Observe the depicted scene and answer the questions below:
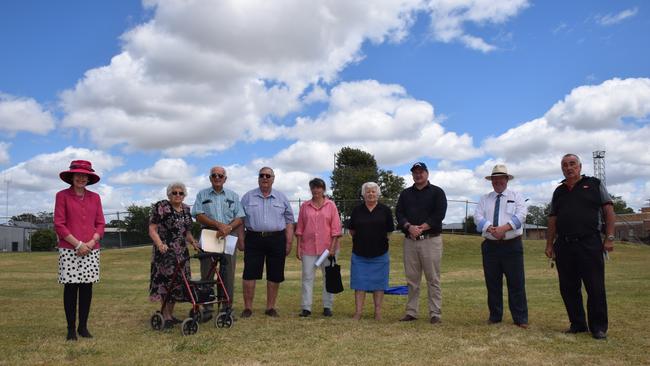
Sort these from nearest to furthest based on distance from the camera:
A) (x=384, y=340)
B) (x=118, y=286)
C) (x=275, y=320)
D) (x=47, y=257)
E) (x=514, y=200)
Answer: (x=384, y=340) < (x=514, y=200) < (x=275, y=320) < (x=118, y=286) < (x=47, y=257)

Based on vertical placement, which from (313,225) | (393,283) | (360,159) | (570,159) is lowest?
(393,283)

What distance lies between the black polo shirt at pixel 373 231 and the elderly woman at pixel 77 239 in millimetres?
3161

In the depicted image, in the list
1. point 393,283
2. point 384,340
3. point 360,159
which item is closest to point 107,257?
point 393,283

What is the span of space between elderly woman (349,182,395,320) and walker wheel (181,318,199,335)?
2115 mm

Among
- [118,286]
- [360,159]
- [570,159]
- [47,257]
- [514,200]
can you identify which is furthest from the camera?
[360,159]

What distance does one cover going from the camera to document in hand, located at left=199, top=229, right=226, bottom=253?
22.3ft

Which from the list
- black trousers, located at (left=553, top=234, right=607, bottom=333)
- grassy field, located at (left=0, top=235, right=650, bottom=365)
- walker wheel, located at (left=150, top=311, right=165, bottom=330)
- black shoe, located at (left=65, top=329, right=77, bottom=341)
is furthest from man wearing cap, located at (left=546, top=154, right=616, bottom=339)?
black shoe, located at (left=65, top=329, right=77, bottom=341)

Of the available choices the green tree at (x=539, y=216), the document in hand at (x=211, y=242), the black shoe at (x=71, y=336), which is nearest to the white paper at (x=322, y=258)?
the document in hand at (x=211, y=242)

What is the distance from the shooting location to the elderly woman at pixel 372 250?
728 cm

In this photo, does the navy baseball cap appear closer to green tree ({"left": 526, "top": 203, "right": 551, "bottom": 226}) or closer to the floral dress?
the floral dress

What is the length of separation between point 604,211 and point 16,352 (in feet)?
20.2

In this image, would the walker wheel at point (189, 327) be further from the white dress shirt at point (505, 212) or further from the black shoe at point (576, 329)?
the black shoe at point (576, 329)

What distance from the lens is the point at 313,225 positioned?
7637 millimetres

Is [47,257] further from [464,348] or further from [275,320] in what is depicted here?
[464,348]
